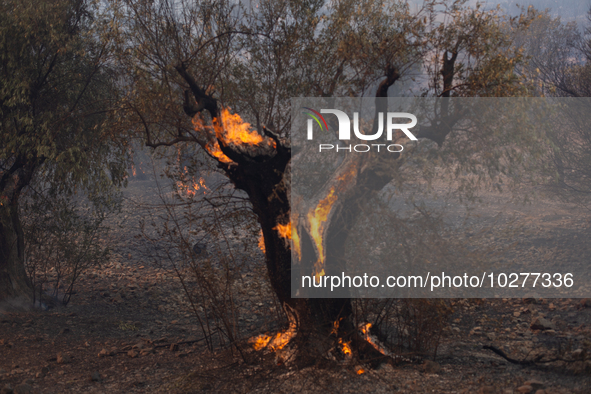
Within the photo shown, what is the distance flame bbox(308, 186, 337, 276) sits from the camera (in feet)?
27.8

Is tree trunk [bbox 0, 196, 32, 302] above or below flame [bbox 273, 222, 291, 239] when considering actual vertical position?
below

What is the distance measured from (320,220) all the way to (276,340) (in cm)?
242

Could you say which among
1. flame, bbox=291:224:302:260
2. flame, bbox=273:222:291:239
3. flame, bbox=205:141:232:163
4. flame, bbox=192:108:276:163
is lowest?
flame, bbox=291:224:302:260

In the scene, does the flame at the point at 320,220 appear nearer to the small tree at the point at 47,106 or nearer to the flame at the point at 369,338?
the flame at the point at 369,338

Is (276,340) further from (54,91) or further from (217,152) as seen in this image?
(54,91)

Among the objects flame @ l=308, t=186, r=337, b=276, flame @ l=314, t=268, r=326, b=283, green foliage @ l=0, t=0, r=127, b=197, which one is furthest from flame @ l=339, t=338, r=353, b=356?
green foliage @ l=0, t=0, r=127, b=197

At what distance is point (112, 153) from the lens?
1331cm

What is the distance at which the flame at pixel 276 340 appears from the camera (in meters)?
8.48

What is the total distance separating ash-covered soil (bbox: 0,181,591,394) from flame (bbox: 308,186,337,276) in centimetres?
123

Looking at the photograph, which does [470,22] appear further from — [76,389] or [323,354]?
[76,389]

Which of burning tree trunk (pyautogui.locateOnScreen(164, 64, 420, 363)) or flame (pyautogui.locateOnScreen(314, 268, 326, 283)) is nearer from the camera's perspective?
burning tree trunk (pyautogui.locateOnScreen(164, 64, 420, 363))

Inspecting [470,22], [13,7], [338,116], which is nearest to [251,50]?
[338,116]

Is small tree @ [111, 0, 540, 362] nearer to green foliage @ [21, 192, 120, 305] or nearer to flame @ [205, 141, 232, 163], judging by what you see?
flame @ [205, 141, 232, 163]

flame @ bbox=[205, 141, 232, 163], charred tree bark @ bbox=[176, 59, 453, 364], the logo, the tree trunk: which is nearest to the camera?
charred tree bark @ bbox=[176, 59, 453, 364]
